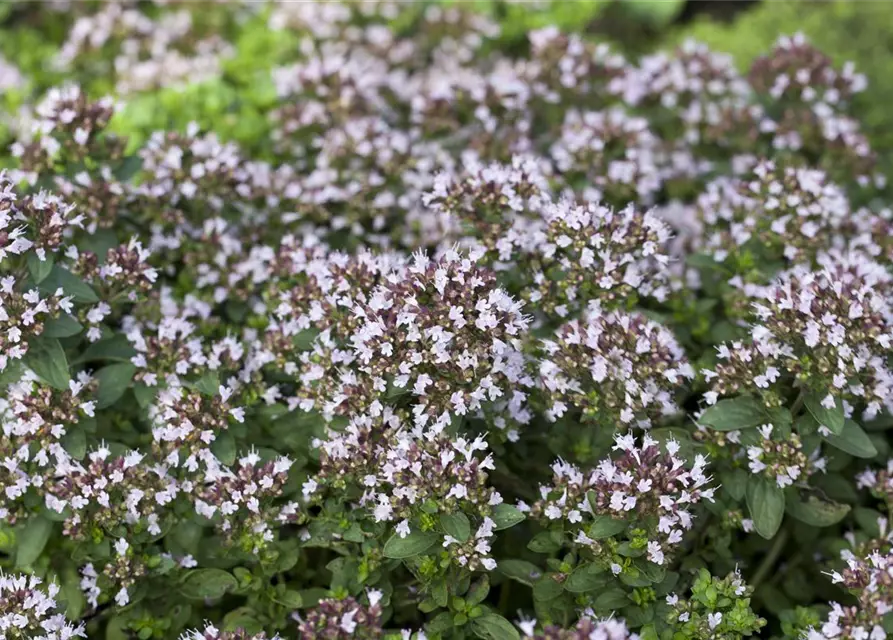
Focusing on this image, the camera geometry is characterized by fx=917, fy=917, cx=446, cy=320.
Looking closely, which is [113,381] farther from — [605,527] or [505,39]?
[505,39]

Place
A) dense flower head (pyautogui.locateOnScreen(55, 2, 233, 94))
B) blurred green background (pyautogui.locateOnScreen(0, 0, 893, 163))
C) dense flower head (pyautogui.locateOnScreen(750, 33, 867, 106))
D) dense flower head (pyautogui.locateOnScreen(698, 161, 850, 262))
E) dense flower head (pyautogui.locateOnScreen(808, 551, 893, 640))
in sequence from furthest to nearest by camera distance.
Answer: dense flower head (pyautogui.locateOnScreen(55, 2, 233, 94)) → blurred green background (pyautogui.locateOnScreen(0, 0, 893, 163)) → dense flower head (pyautogui.locateOnScreen(750, 33, 867, 106)) → dense flower head (pyautogui.locateOnScreen(698, 161, 850, 262)) → dense flower head (pyautogui.locateOnScreen(808, 551, 893, 640))

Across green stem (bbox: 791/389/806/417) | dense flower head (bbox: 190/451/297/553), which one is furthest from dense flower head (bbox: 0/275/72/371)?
green stem (bbox: 791/389/806/417)

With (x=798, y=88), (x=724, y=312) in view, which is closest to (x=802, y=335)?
(x=724, y=312)

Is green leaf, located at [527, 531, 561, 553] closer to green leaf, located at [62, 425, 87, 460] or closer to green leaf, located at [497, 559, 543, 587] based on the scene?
green leaf, located at [497, 559, 543, 587]

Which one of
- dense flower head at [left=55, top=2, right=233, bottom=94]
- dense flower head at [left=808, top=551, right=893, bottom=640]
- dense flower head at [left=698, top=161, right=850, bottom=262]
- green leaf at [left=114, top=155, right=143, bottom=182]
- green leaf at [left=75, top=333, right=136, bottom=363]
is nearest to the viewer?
dense flower head at [left=808, top=551, right=893, bottom=640]

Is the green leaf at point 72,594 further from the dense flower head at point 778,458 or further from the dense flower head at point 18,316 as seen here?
the dense flower head at point 778,458

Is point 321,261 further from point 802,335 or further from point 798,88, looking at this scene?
point 798,88

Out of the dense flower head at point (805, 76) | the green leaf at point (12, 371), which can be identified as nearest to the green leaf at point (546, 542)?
the green leaf at point (12, 371)
